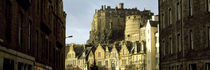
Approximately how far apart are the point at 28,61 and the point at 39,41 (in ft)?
15.1

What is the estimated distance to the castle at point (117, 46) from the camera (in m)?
91.6

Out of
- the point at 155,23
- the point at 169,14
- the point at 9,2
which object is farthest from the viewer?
the point at 155,23

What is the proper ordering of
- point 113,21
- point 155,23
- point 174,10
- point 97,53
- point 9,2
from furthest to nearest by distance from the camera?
point 113,21 < point 97,53 < point 155,23 < point 174,10 < point 9,2

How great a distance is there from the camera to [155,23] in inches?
3600

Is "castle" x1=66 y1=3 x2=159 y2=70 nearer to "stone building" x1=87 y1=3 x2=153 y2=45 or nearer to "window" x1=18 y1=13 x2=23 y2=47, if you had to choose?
"stone building" x1=87 y1=3 x2=153 y2=45

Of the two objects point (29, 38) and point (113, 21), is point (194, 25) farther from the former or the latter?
point (113, 21)

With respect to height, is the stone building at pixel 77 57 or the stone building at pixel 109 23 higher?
the stone building at pixel 109 23

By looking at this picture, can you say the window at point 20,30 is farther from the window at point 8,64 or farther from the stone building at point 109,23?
the stone building at point 109,23

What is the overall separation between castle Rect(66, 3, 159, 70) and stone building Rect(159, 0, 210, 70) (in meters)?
51.1

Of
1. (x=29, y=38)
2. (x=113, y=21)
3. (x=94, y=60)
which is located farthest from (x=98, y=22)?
(x=29, y=38)

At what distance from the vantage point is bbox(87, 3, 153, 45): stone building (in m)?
173

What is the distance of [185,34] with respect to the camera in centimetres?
3062

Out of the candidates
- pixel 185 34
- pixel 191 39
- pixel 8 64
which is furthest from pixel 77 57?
pixel 8 64

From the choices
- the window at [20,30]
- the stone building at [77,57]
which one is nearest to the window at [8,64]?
the window at [20,30]
